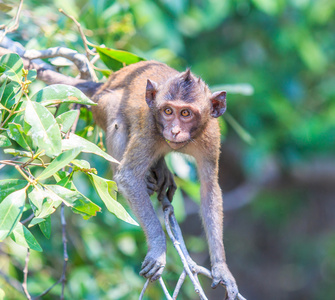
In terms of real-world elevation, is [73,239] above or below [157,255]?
below

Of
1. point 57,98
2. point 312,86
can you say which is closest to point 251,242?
point 312,86

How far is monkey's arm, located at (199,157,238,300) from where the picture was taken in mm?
4684

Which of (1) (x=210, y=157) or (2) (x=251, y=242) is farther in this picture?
(2) (x=251, y=242)

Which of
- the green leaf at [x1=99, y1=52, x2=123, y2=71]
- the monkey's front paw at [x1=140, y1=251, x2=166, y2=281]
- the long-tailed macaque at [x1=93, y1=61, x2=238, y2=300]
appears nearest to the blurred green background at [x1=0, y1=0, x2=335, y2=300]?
the green leaf at [x1=99, y1=52, x2=123, y2=71]

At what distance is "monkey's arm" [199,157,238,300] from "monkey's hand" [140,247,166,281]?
474 mm

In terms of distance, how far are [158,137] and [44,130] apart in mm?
1880

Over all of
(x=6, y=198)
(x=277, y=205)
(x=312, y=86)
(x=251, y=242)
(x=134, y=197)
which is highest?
(x=6, y=198)

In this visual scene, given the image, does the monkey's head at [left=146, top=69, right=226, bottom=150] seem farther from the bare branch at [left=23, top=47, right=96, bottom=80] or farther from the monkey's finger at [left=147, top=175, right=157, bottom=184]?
the bare branch at [left=23, top=47, right=96, bottom=80]

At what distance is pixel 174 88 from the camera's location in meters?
4.48

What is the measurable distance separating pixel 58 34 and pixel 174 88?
76.6 inches

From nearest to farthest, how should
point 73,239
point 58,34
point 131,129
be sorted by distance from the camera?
point 131,129
point 58,34
point 73,239

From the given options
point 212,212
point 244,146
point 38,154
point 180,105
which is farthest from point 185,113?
point 244,146

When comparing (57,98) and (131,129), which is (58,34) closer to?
(131,129)

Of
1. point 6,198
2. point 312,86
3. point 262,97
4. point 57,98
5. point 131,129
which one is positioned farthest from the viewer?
point 312,86
